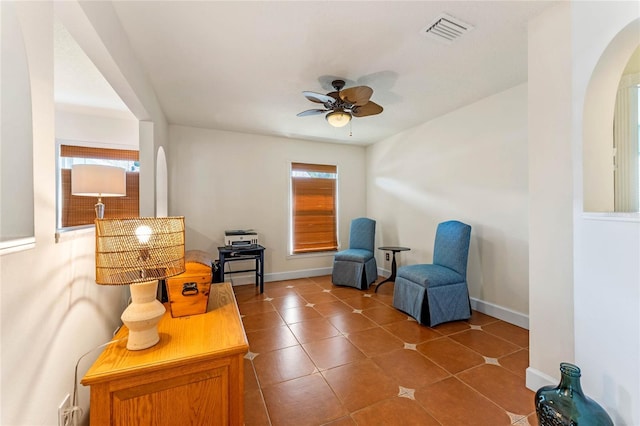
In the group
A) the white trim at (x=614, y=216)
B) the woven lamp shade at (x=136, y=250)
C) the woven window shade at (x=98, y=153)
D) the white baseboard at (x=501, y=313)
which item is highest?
the woven window shade at (x=98, y=153)

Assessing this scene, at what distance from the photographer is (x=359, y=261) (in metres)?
4.00

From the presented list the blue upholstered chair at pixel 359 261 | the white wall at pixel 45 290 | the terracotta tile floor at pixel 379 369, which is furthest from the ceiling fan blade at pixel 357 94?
the blue upholstered chair at pixel 359 261

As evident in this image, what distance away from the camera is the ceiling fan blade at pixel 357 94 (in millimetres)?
2172

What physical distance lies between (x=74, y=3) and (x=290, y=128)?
9.74ft

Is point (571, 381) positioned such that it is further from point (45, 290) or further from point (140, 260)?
point (45, 290)

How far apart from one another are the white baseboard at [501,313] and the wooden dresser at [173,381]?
2.89 m

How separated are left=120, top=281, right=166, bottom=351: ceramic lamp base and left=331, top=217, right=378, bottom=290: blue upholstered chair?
10.3ft

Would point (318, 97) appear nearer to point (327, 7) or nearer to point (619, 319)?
point (327, 7)

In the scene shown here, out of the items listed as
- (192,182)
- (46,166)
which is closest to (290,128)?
(192,182)

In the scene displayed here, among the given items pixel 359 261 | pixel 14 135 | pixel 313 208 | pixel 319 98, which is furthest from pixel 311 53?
pixel 313 208

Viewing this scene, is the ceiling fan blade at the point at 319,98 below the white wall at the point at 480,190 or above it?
above

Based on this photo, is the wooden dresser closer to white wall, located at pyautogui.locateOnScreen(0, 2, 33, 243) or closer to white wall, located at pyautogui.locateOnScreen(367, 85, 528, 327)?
white wall, located at pyautogui.locateOnScreen(0, 2, 33, 243)

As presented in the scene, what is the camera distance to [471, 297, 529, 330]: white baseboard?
8.81 feet

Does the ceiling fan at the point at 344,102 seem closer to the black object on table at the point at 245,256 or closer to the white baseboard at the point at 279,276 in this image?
the black object on table at the point at 245,256
